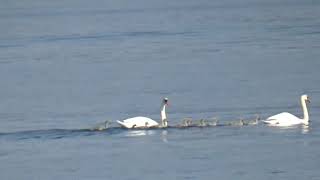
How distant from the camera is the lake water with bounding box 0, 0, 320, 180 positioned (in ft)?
85.9

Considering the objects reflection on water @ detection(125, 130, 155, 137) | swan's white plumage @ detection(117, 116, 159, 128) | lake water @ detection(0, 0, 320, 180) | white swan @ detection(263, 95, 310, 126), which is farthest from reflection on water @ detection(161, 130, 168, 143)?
white swan @ detection(263, 95, 310, 126)

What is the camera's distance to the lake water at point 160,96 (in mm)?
26170

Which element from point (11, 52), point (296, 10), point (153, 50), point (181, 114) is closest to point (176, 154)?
point (181, 114)

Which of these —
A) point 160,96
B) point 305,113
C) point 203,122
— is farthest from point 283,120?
point 160,96

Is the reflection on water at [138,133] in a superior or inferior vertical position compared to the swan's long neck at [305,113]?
inferior

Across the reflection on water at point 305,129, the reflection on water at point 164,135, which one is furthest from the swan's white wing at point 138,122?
the reflection on water at point 305,129

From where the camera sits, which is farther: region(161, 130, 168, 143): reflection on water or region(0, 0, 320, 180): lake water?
region(161, 130, 168, 143): reflection on water

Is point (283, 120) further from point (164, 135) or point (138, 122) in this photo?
point (138, 122)

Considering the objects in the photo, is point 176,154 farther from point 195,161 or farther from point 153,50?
point 153,50

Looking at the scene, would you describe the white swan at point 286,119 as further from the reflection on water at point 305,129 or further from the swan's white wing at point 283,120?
the reflection on water at point 305,129

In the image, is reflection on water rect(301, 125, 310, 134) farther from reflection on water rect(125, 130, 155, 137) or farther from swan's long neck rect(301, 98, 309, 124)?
reflection on water rect(125, 130, 155, 137)

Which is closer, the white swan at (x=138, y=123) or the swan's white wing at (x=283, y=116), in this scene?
the white swan at (x=138, y=123)

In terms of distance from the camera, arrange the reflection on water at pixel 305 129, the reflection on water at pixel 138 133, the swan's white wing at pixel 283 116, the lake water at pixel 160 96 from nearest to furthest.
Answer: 1. the lake water at pixel 160 96
2. the reflection on water at pixel 305 129
3. the reflection on water at pixel 138 133
4. the swan's white wing at pixel 283 116

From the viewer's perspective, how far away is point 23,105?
35688mm
